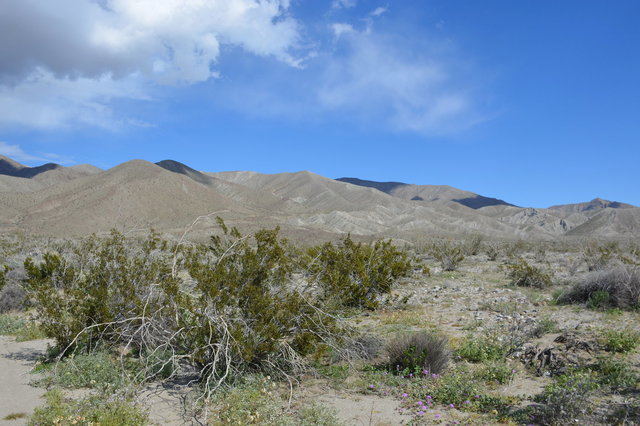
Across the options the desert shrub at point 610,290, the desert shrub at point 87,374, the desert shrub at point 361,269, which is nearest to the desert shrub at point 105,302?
the desert shrub at point 87,374

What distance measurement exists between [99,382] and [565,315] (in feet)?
30.8

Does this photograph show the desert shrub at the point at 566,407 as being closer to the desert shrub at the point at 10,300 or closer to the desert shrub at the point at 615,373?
the desert shrub at the point at 615,373

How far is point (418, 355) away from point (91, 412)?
Answer: 171 inches

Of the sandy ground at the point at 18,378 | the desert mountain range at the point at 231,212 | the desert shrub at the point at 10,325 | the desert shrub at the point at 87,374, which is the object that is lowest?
the desert shrub at the point at 10,325

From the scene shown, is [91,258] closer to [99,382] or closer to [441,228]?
[99,382]

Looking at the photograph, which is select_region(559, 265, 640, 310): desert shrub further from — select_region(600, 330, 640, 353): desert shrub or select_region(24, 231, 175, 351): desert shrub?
select_region(24, 231, 175, 351): desert shrub

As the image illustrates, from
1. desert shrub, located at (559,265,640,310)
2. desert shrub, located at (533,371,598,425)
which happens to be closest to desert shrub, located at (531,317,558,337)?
desert shrub, located at (559,265,640,310)

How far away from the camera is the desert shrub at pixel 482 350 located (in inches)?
264

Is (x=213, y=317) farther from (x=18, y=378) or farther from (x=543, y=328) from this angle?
(x=543, y=328)

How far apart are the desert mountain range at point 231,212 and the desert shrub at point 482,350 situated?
45.0m

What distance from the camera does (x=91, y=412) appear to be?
15.9 ft

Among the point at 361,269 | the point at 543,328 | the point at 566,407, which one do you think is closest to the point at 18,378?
the point at 361,269

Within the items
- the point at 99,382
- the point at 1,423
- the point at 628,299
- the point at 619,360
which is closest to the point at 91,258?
the point at 99,382

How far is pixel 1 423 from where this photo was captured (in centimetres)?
502
